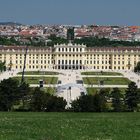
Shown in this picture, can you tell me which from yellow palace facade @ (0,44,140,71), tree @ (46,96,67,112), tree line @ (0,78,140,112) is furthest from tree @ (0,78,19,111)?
yellow palace facade @ (0,44,140,71)

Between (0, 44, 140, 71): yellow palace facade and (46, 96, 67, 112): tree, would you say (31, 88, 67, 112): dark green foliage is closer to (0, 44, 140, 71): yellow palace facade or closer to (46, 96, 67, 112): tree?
(46, 96, 67, 112): tree

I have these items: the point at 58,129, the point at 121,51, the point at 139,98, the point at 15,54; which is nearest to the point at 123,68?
the point at 121,51

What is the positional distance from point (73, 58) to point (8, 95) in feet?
205

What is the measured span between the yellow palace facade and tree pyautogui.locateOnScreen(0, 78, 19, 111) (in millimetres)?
58787

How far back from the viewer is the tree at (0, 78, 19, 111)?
21273 millimetres

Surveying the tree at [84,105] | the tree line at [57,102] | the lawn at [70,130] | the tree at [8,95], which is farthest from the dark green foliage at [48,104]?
the lawn at [70,130]

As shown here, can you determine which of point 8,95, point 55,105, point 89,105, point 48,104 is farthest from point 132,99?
point 8,95

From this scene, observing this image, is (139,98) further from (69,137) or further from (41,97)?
Answer: (69,137)

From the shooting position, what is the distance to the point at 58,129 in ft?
29.3

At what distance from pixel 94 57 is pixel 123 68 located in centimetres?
483

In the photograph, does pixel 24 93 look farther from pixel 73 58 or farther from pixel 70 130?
pixel 73 58

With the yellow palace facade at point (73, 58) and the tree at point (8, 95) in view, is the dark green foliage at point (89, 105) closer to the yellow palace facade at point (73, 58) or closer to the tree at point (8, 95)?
the tree at point (8, 95)

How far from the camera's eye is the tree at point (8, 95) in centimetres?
2127

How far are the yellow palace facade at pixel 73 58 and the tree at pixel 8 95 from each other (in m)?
58.8
